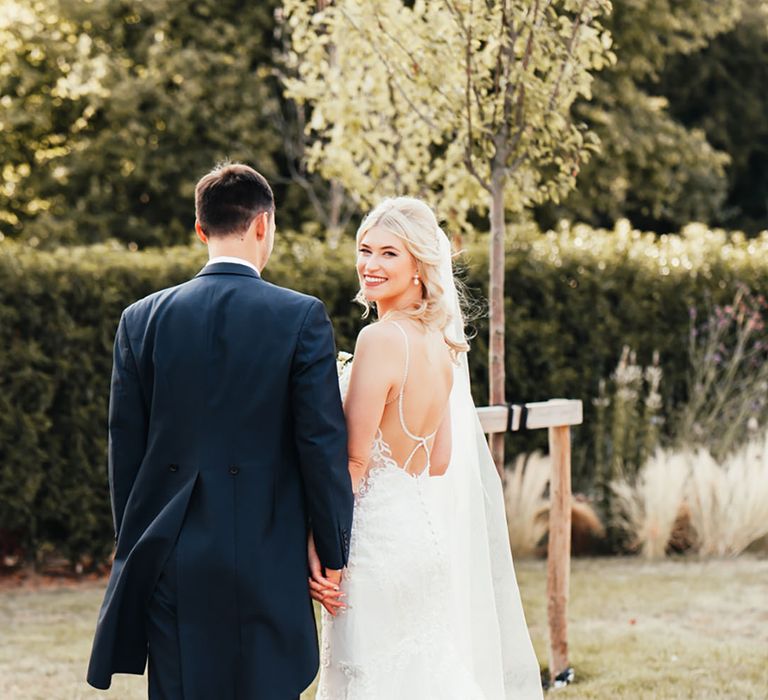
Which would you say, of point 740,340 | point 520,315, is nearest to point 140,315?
point 520,315

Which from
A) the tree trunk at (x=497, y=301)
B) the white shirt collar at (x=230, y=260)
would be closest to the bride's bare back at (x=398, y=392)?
the white shirt collar at (x=230, y=260)

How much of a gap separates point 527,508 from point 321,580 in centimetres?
589

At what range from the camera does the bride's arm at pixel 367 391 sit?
3.56m

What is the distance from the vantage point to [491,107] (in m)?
5.77

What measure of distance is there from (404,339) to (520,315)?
20.4 feet

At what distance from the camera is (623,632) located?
695 cm

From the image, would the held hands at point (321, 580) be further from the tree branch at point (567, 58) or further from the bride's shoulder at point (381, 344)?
the tree branch at point (567, 58)

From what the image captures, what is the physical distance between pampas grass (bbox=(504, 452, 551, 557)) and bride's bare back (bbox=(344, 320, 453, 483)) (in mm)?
5410

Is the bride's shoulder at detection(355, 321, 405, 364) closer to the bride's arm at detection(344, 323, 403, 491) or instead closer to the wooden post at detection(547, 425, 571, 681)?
the bride's arm at detection(344, 323, 403, 491)

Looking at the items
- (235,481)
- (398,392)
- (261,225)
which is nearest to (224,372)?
(235,481)

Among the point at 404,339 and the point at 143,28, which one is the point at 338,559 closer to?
the point at 404,339

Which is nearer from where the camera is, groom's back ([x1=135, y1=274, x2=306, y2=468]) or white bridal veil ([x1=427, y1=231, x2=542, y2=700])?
groom's back ([x1=135, y1=274, x2=306, y2=468])

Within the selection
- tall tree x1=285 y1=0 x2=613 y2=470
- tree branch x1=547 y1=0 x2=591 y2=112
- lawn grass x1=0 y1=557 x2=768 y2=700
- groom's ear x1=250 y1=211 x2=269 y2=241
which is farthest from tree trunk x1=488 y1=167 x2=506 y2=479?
groom's ear x1=250 y1=211 x2=269 y2=241

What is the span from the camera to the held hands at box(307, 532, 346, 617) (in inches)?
135
